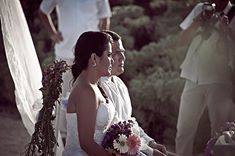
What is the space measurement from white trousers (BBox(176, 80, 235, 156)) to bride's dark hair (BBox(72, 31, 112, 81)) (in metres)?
1.95

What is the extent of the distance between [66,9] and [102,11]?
37 centimetres

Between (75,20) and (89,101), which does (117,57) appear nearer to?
(89,101)

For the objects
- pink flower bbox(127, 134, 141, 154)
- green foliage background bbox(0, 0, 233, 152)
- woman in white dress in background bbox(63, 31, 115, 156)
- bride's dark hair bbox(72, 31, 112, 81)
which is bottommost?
green foliage background bbox(0, 0, 233, 152)

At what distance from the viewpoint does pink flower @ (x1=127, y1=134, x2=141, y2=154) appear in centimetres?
429

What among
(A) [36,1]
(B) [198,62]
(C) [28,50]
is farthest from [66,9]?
(A) [36,1]

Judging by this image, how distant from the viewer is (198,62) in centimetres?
622

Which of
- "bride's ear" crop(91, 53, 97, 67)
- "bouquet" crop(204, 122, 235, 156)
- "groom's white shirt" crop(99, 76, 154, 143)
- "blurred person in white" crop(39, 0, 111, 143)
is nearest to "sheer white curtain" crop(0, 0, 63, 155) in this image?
"groom's white shirt" crop(99, 76, 154, 143)

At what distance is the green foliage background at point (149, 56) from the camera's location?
8000 mm

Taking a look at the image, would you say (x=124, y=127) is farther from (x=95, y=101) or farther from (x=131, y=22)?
(x=131, y=22)

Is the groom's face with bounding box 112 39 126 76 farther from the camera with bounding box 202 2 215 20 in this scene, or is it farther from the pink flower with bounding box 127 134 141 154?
the camera with bounding box 202 2 215 20

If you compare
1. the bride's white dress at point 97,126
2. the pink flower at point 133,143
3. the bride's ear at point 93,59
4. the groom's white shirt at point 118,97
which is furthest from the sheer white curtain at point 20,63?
the pink flower at point 133,143

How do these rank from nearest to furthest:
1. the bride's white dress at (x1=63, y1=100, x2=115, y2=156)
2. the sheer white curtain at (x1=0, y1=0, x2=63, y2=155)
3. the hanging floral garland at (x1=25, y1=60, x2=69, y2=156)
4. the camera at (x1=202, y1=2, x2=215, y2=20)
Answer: the bride's white dress at (x1=63, y1=100, x2=115, y2=156)
the hanging floral garland at (x1=25, y1=60, x2=69, y2=156)
the sheer white curtain at (x1=0, y1=0, x2=63, y2=155)
the camera at (x1=202, y1=2, x2=215, y2=20)

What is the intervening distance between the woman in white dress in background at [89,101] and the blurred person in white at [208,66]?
1.67m

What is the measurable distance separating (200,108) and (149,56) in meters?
2.52
